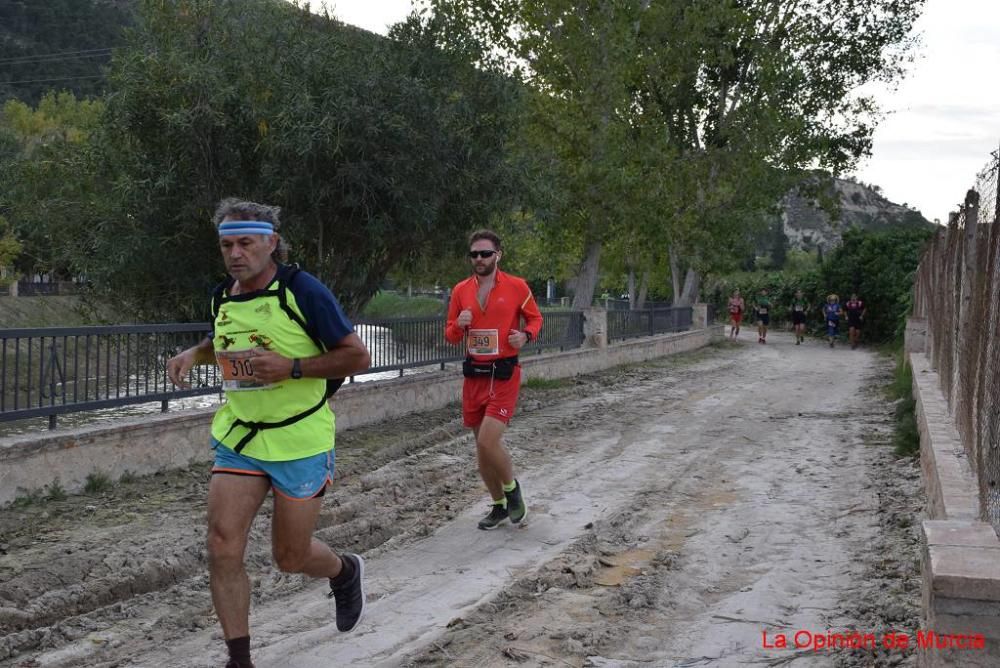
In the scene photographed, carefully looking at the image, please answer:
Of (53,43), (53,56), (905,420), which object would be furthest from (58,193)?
(53,43)

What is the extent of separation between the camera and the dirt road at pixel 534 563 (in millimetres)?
4828

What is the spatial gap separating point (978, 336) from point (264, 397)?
424cm

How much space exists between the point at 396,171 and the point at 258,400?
32.5 feet

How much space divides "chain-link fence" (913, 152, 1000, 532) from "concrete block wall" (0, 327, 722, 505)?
6559 mm

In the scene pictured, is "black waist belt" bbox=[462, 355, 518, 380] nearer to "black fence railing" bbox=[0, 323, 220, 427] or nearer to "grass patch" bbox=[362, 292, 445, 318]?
"black fence railing" bbox=[0, 323, 220, 427]

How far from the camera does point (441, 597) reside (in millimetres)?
5598

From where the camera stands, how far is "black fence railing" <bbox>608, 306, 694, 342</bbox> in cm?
2375

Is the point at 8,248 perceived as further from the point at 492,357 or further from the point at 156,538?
the point at 492,357

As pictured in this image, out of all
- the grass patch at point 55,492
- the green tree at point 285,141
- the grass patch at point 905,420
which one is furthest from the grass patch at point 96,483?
the grass patch at point 905,420

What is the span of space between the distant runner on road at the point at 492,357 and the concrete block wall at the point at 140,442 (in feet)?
10.6

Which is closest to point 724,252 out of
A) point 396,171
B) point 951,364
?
point 396,171

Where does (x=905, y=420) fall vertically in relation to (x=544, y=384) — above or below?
above

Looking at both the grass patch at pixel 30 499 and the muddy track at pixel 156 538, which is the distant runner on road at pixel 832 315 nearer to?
the muddy track at pixel 156 538

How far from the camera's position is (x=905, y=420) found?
1221 cm
